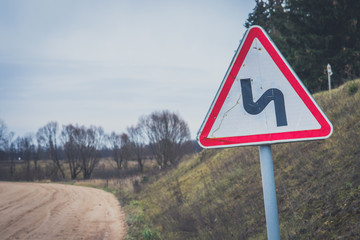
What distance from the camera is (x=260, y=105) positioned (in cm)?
171

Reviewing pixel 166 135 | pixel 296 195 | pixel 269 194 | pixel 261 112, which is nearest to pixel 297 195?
pixel 296 195

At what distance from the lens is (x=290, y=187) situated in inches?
210

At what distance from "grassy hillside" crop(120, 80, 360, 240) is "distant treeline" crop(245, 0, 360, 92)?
480cm

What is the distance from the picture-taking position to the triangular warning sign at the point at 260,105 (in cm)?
166

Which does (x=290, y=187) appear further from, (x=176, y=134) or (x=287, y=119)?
(x=176, y=134)

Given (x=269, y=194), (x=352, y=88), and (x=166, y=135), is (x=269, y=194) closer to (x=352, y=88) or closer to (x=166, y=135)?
(x=352, y=88)

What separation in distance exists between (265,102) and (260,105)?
39 millimetres

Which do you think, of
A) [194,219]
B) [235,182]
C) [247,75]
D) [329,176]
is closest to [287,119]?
[247,75]

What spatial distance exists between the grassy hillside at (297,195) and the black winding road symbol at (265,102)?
6.05 ft

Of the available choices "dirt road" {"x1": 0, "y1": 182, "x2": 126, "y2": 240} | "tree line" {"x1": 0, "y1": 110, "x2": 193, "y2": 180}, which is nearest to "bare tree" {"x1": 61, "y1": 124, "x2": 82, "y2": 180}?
"tree line" {"x1": 0, "y1": 110, "x2": 193, "y2": 180}

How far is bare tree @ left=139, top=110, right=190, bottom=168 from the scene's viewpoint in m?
43.0

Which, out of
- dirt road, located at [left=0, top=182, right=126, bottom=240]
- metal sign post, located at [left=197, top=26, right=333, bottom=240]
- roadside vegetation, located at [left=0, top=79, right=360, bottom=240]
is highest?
metal sign post, located at [left=197, top=26, right=333, bottom=240]

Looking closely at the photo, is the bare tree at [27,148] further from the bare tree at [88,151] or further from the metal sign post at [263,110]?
the metal sign post at [263,110]

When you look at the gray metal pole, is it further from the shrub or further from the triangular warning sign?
the shrub
